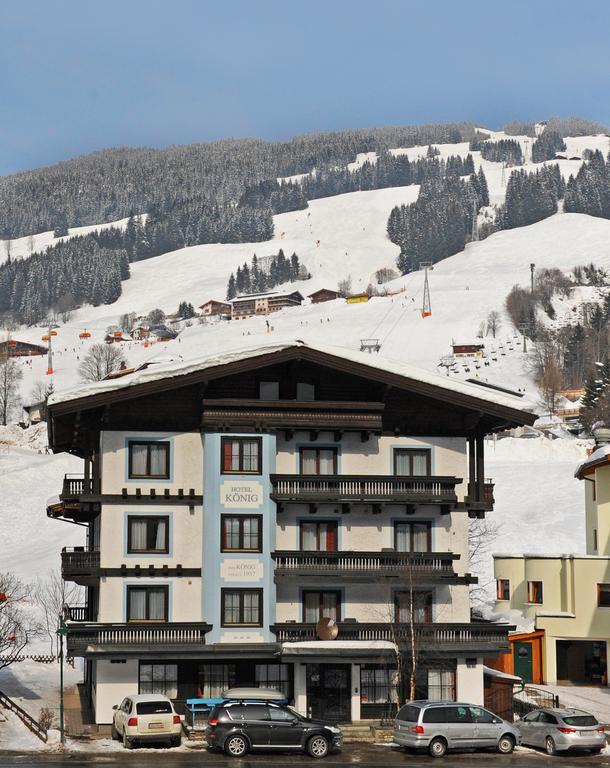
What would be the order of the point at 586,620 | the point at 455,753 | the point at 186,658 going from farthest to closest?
the point at 586,620
the point at 186,658
the point at 455,753

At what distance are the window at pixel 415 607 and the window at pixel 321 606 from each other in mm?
2385

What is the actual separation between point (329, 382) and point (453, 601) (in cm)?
1021

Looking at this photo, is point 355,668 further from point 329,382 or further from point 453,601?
point 329,382

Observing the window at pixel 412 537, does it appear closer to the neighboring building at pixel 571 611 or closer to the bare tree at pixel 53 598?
the neighboring building at pixel 571 611

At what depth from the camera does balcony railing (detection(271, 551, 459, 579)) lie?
51.1 metres

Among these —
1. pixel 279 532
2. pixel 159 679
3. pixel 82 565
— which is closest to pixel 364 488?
pixel 279 532

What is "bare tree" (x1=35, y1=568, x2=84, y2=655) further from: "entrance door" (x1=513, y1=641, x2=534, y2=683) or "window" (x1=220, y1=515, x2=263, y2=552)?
"window" (x1=220, y1=515, x2=263, y2=552)

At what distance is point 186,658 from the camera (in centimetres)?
4953

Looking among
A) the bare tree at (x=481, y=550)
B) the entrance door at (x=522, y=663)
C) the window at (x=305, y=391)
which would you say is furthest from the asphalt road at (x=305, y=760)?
the bare tree at (x=481, y=550)

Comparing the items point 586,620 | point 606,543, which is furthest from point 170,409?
point 606,543

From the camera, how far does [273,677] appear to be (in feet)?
167

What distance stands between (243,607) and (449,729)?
11.2m

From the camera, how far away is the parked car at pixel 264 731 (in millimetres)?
41562

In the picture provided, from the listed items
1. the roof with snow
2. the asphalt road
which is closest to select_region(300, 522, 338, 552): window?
the roof with snow
